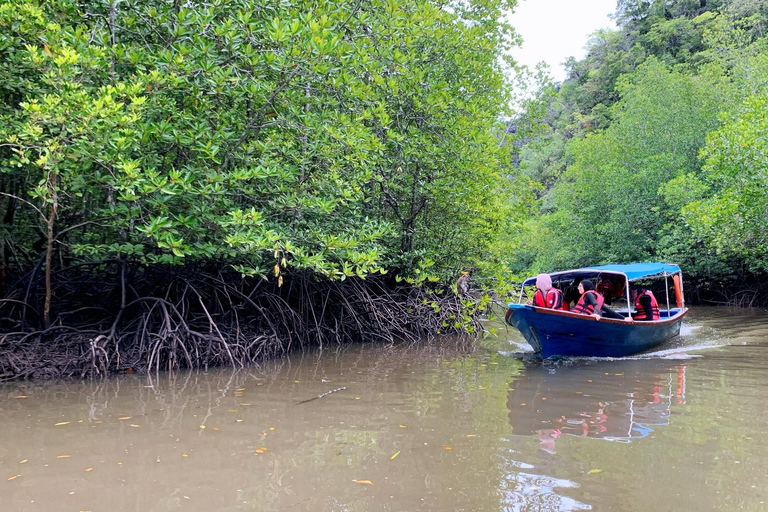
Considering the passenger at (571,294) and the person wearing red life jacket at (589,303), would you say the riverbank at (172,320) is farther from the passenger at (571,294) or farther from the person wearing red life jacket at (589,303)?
the person wearing red life jacket at (589,303)

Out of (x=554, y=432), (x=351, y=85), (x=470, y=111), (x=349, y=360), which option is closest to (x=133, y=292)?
(x=349, y=360)

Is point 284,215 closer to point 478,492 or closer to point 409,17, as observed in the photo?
point 409,17

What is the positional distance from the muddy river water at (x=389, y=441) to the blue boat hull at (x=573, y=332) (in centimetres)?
78

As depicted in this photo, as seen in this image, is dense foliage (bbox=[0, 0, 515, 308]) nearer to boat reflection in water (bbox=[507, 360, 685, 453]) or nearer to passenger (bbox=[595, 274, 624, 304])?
boat reflection in water (bbox=[507, 360, 685, 453])

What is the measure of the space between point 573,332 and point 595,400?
2208 mm

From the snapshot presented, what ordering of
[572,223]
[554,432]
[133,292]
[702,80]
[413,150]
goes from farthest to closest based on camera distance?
[572,223], [702,80], [413,150], [133,292], [554,432]

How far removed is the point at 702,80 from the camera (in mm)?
19453

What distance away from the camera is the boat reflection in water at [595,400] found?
4516 millimetres

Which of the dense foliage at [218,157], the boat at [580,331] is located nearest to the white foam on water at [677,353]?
the boat at [580,331]

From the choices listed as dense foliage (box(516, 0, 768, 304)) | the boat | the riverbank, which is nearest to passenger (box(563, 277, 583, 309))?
the boat

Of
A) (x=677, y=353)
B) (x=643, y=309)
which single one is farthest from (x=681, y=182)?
(x=677, y=353)

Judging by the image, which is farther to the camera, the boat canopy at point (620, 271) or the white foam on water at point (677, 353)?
the boat canopy at point (620, 271)

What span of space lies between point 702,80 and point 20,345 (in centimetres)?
2185

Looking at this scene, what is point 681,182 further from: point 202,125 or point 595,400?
point 202,125
